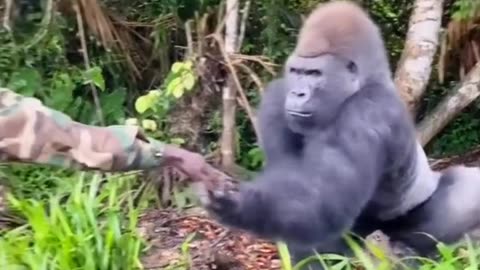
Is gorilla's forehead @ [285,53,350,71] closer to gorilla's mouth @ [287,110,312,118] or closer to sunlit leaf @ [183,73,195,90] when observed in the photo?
gorilla's mouth @ [287,110,312,118]

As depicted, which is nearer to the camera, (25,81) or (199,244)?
(199,244)

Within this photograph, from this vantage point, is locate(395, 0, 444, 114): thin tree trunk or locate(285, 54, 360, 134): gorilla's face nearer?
locate(285, 54, 360, 134): gorilla's face

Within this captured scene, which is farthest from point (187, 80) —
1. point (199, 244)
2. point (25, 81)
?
point (25, 81)

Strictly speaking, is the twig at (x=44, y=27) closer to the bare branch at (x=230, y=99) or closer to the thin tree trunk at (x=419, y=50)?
the bare branch at (x=230, y=99)

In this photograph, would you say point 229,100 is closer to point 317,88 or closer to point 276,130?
point 276,130

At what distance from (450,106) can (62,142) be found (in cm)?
252

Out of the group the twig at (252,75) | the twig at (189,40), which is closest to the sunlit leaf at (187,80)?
the twig at (189,40)

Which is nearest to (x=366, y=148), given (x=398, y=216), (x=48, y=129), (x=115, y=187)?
(x=398, y=216)

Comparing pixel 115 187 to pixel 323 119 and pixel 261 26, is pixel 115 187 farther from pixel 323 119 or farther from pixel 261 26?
pixel 261 26

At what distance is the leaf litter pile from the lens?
12.4 ft

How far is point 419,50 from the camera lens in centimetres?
446

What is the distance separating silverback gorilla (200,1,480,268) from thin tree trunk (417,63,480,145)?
1.25m

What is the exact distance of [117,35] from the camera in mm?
5363

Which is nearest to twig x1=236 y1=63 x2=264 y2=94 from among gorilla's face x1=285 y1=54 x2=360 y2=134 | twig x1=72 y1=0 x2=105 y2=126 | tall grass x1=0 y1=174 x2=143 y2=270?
tall grass x1=0 y1=174 x2=143 y2=270
